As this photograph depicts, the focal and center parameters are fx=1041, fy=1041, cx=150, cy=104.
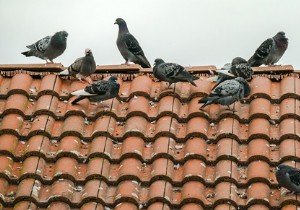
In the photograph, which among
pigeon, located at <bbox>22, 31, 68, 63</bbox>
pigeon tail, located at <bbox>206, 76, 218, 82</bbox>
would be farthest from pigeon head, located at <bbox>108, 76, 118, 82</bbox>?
pigeon, located at <bbox>22, 31, 68, 63</bbox>

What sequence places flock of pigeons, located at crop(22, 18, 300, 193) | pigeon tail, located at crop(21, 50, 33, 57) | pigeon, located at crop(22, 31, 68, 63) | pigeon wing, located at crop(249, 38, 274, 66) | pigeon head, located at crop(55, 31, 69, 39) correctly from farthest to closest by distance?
1. pigeon tail, located at crop(21, 50, 33, 57)
2. pigeon head, located at crop(55, 31, 69, 39)
3. pigeon, located at crop(22, 31, 68, 63)
4. pigeon wing, located at crop(249, 38, 274, 66)
5. flock of pigeons, located at crop(22, 18, 300, 193)

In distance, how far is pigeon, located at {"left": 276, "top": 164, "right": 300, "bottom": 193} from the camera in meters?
8.30

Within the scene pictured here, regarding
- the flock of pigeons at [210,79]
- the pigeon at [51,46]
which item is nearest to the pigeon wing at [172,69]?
the flock of pigeons at [210,79]

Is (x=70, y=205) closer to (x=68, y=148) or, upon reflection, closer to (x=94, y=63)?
(x=68, y=148)

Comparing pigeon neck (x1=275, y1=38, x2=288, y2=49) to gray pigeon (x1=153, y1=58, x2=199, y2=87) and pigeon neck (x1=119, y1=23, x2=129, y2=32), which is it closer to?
pigeon neck (x1=119, y1=23, x2=129, y2=32)

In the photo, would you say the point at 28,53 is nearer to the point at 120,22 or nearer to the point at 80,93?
the point at 120,22

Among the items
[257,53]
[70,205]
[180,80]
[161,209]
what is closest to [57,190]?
[70,205]

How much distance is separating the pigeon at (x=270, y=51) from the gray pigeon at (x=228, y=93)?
3.00 metres

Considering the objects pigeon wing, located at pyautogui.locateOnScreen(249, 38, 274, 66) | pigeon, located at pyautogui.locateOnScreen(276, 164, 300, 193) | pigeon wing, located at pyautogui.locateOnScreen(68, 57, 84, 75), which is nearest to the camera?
pigeon, located at pyautogui.locateOnScreen(276, 164, 300, 193)

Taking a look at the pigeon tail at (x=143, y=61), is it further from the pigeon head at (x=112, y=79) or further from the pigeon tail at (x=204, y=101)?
the pigeon tail at (x=204, y=101)

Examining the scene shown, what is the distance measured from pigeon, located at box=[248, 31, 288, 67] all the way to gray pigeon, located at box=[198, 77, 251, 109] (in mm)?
3005

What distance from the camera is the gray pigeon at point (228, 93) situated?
9.84 metres

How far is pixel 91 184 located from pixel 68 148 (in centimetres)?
60

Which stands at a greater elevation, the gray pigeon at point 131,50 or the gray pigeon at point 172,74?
the gray pigeon at point 131,50
